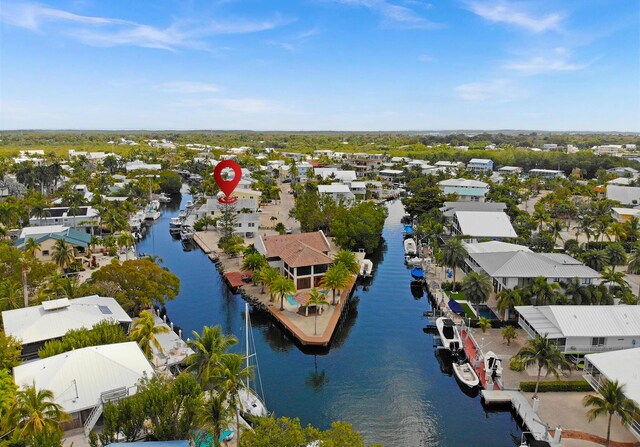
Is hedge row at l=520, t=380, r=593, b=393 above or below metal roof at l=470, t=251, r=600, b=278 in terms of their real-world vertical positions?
below

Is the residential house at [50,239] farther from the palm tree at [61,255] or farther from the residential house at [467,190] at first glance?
the residential house at [467,190]

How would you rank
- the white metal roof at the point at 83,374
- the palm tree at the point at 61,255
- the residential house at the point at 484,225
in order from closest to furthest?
the white metal roof at the point at 83,374 → the palm tree at the point at 61,255 → the residential house at the point at 484,225

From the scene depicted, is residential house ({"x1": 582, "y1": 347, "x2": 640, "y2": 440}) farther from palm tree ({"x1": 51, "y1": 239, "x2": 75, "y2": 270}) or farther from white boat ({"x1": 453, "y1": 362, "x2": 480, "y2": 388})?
palm tree ({"x1": 51, "y1": 239, "x2": 75, "y2": 270})

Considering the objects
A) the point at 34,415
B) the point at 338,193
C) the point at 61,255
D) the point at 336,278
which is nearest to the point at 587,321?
the point at 336,278

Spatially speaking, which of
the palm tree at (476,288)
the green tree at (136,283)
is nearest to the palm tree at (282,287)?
the green tree at (136,283)

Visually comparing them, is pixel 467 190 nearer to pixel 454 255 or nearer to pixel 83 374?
pixel 454 255

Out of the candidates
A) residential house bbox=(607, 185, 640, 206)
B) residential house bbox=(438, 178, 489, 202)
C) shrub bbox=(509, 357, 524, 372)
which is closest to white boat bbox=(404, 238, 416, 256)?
residential house bbox=(438, 178, 489, 202)
